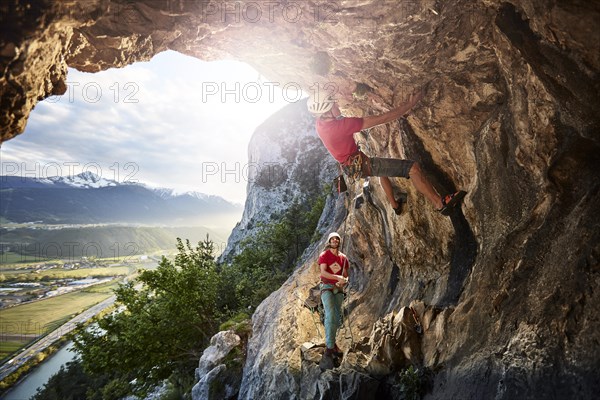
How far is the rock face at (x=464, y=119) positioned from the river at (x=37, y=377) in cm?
8524

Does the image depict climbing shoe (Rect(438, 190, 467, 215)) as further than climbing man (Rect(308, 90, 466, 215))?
No

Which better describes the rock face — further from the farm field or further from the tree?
the farm field

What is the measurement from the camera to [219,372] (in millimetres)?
14156

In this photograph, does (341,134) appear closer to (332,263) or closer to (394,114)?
(394,114)

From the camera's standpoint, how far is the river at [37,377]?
75.2 m

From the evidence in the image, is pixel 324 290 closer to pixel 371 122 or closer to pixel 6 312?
pixel 371 122

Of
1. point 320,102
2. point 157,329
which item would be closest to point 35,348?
point 157,329

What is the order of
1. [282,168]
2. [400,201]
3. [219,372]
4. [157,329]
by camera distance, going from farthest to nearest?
[282,168] → [157,329] → [219,372] → [400,201]

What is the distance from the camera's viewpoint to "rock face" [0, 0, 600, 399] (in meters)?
3.83

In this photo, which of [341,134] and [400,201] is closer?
[341,134]

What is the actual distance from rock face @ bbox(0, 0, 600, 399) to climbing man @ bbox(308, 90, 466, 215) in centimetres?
40

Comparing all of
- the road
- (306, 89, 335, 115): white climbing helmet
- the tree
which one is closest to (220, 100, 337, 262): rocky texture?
the tree

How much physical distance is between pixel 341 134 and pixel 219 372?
12714 millimetres

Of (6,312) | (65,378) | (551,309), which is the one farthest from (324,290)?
(6,312)
